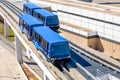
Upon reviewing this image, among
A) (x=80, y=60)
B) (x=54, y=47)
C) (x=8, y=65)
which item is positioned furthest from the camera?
(x=8, y=65)

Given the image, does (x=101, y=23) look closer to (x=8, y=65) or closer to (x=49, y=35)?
(x=49, y=35)

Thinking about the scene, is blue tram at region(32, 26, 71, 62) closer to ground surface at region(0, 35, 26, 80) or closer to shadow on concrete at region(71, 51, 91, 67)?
shadow on concrete at region(71, 51, 91, 67)

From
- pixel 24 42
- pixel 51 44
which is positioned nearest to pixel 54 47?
pixel 51 44

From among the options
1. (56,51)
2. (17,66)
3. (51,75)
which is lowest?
(17,66)

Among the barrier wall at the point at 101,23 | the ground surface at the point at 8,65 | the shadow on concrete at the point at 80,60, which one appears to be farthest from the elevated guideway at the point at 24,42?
the barrier wall at the point at 101,23

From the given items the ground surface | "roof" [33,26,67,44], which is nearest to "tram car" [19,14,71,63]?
"roof" [33,26,67,44]

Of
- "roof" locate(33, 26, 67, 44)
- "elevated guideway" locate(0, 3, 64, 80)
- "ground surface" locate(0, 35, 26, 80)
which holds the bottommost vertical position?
"ground surface" locate(0, 35, 26, 80)

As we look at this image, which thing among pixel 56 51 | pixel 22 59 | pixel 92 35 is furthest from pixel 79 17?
pixel 56 51

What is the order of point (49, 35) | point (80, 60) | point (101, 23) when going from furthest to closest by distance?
1. point (101, 23)
2. point (49, 35)
3. point (80, 60)

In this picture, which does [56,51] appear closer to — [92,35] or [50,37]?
[50,37]

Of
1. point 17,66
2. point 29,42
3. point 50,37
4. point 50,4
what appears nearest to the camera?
point 50,37

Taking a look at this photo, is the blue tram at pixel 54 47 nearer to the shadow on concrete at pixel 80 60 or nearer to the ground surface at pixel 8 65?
the shadow on concrete at pixel 80 60

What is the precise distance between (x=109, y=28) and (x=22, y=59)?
22888 mm

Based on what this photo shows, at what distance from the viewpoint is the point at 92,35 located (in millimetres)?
44500
